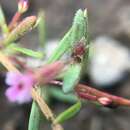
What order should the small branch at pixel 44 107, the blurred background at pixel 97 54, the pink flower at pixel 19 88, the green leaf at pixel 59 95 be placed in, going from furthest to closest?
1. the blurred background at pixel 97 54
2. the green leaf at pixel 59 95
3. the small branch at pixel 44 107
4. the pink flower at pixel 19 88

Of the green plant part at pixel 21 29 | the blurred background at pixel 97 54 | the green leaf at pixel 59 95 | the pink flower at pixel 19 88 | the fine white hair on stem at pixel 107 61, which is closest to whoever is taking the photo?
the pink flower at pixel 19 88

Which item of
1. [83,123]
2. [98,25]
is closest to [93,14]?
[98,25]

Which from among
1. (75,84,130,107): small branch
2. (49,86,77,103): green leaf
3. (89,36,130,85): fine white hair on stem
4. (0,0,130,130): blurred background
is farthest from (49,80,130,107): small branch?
(89,36,130,85): fine white hair on stem

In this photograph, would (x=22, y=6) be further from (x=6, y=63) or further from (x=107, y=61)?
(x=107, y=61)

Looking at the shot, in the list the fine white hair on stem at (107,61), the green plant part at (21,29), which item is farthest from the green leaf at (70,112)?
the fine white hair on stem at (107,61)

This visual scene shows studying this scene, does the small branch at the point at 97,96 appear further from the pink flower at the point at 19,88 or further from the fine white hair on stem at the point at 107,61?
the fine white hair on stem at the point at 107,61

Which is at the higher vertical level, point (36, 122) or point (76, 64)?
point (76, 64)

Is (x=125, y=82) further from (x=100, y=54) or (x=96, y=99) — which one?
(x=96, y=99)
